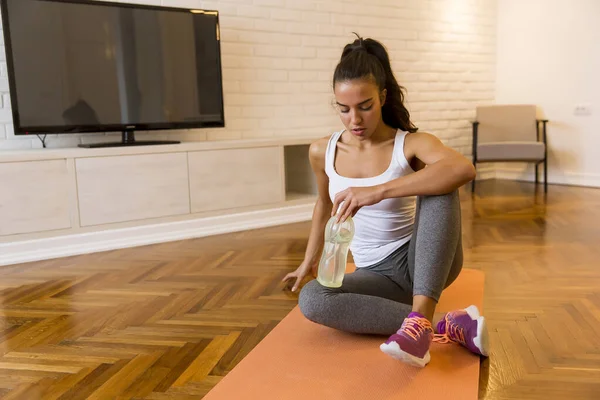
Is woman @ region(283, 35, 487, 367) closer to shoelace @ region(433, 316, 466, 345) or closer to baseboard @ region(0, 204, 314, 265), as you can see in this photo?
shoelace @ region(433, 316, 466, 345)

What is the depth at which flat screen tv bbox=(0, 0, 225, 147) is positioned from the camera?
3.25 m

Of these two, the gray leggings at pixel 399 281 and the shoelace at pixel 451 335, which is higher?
the gray leggings at pixel 399 281

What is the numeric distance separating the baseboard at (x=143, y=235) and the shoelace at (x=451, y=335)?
2.14 metres

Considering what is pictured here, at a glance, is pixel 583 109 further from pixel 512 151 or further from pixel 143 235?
pixel 143 235

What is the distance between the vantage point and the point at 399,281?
1.83 meters

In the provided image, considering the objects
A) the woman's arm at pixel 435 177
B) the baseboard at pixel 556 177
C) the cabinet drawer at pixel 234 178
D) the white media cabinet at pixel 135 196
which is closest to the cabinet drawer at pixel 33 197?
the white media cabinet at pixel 135 196

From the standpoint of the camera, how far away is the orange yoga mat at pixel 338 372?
1.46 m

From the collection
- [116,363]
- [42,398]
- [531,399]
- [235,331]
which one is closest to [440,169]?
[531,399]

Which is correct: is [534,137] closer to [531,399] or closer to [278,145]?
[278,145]

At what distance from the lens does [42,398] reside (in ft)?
5.02

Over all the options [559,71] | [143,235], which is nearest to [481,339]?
[143,235]

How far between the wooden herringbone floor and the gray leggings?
0.27 m

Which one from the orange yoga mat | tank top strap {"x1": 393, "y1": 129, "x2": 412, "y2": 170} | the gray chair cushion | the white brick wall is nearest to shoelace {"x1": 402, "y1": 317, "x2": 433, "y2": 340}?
the orange yoga mat

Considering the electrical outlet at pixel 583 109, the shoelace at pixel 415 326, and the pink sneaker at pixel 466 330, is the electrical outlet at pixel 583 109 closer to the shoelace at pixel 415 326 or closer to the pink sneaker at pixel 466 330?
the pink sneaker at pixel 466 330
